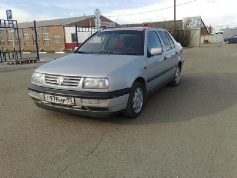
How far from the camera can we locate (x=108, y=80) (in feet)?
12.3

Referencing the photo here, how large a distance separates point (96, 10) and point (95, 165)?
1495cm

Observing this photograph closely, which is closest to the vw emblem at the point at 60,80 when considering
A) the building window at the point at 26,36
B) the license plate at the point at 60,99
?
the license plate at the point at 60,99

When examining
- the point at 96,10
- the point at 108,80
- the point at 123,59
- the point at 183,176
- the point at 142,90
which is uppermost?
the point at 96,10

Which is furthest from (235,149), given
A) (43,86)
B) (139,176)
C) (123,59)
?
(43,86)

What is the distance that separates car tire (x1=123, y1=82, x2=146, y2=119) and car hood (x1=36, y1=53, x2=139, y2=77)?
0.51 meters

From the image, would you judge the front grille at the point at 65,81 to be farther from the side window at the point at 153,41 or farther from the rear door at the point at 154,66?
the side window at the point at 153,41

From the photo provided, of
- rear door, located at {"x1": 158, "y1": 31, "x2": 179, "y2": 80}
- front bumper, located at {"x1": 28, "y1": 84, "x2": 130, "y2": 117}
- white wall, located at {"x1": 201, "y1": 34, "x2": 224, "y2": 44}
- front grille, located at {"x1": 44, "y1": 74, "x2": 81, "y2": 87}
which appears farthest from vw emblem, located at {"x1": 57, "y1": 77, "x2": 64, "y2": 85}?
white wall, located at {"x1": 201, "y1": 34, "x2": 224, "y2": 44}

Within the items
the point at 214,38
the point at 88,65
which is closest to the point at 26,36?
the point at 214,38

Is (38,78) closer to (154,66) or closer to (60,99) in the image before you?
(60,99)

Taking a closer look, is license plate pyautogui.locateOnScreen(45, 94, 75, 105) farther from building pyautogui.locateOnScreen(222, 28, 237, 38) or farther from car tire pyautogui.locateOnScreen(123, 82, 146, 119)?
building pyautogui.locateOnScreen(222, 28, 237, 38)

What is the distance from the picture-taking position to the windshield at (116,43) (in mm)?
4824

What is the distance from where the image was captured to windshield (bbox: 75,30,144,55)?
15.8 feet

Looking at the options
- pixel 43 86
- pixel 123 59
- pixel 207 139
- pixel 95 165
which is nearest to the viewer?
pixel 95 165

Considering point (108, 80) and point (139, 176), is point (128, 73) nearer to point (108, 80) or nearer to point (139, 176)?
point (108, 80)
